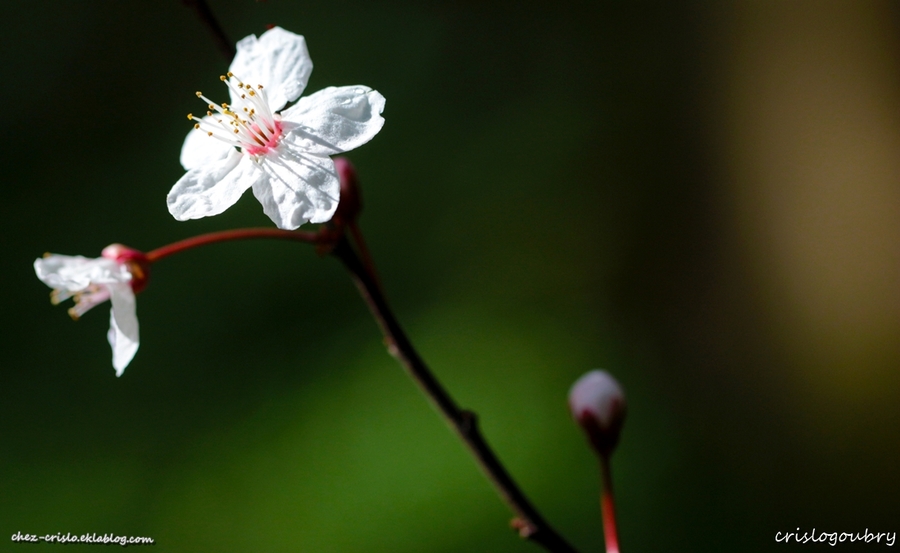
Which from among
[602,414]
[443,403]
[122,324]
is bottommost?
[602,414]

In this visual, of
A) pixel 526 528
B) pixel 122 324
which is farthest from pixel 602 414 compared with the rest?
pixel 122 324

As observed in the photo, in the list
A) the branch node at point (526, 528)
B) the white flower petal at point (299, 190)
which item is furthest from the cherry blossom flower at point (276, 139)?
the branch node at point (526, 528)

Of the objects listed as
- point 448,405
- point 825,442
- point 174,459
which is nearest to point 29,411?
point 174,459

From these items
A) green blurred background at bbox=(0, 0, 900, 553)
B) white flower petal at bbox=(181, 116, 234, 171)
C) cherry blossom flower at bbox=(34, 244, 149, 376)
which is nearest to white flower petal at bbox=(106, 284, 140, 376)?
cherry blossom flower at bbox=(34, 244, 149, 376)

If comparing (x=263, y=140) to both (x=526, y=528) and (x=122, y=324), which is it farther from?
(x=526, y=528)

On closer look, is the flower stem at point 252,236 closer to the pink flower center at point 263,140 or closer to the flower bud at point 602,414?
the pink flower center at point 263,140
